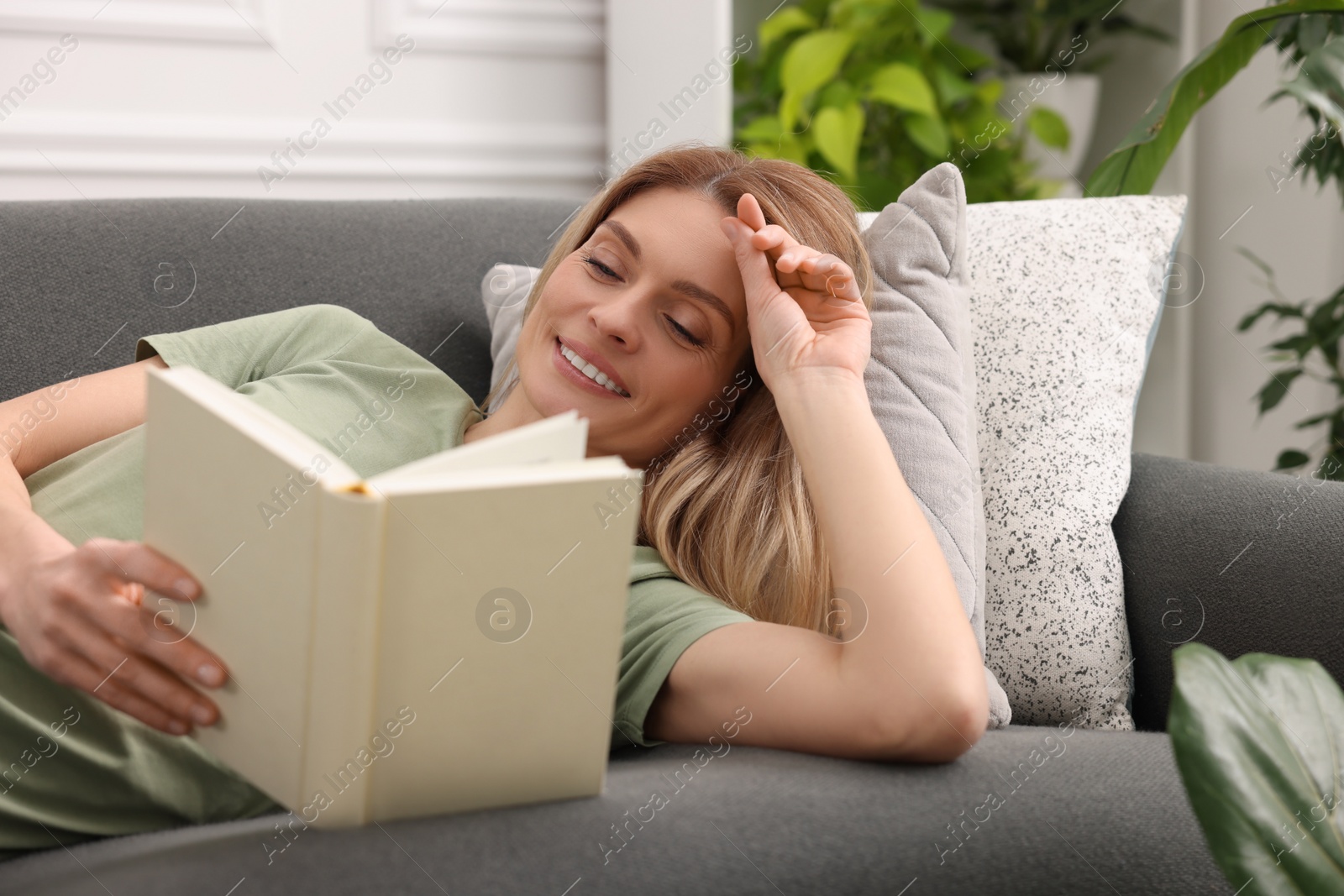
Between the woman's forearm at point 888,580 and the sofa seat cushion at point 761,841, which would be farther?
the woman's forearm at point 888,580

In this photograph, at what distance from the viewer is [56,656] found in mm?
698

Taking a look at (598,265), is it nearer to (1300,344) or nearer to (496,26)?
(496,26)

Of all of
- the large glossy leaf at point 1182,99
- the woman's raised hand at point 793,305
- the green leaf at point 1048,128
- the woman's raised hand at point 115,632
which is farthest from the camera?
the green leaf at point 1048,128

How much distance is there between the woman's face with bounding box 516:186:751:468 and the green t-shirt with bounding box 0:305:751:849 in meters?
0.13

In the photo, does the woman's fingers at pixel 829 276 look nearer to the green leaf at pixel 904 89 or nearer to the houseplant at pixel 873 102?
the houseplant at pixel 873 102

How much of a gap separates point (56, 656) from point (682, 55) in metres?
1.44

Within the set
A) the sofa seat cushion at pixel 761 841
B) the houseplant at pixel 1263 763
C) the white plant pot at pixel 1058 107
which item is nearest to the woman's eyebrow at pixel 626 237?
the sofa seat cushion at pixel 761 841

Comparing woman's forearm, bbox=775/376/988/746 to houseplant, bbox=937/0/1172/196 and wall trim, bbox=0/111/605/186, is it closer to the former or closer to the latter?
wall trim, bbox=0/111/605/186

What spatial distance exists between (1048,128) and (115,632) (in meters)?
2.12

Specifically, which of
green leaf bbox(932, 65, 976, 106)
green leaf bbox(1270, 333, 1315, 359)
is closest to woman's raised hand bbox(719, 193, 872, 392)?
green leaf bbox(1270, 333, 1315, 359)

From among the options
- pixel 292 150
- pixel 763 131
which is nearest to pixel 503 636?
pixel 292 150

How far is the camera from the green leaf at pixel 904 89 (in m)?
2.09

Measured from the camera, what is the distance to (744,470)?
41.4 inches

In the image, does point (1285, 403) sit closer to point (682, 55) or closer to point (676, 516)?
point (682, 55)
